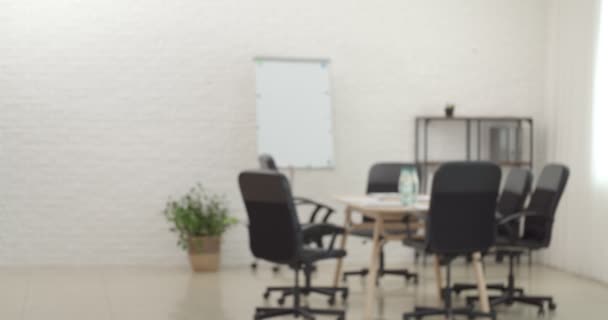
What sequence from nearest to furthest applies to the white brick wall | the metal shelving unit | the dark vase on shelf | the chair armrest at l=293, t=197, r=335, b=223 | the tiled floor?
1. the tiled floor
2. the chair armrest at l=293, t=197, r=335, b=223
3. the white brick wall
4. the dark vase on shelf
5. the metal shelving unit

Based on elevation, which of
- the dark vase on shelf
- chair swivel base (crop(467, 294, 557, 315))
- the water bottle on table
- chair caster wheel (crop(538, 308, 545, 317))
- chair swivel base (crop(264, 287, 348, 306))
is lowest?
chair caster wheel (crop(538, 308, 545, 317))

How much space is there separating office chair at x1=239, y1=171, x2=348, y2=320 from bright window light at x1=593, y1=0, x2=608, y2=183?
298 cm

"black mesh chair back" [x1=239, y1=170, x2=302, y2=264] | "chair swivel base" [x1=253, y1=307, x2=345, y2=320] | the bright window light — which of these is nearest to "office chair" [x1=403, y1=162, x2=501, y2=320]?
"chair swivel base" [x1=253, y1=307, x2=345, y2=320]

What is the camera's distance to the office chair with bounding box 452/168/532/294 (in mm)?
6098

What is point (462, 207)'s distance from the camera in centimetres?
500

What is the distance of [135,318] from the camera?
529cm

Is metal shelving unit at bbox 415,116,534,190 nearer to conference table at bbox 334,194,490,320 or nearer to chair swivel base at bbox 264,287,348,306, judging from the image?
conference table at bbox 334,194,490,320

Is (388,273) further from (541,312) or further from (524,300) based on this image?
(541,312)

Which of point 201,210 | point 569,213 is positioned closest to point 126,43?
point 201,210

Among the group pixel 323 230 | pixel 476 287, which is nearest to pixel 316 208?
pixel 323 230

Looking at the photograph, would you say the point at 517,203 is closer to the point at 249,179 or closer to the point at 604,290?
the point at 604,290

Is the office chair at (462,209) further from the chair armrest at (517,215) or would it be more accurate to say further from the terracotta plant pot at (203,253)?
the terracotta plant pot at (203,253)

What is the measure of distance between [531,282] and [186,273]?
296 cm

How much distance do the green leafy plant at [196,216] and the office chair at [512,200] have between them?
2.23 meters
